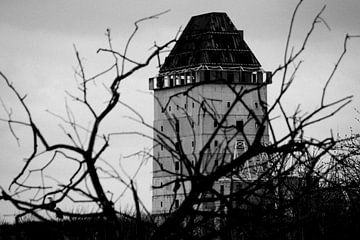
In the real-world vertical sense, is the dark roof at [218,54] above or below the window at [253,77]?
above

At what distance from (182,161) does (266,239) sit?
65cm

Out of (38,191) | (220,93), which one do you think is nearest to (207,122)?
(220,93)

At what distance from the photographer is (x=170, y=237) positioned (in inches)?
183

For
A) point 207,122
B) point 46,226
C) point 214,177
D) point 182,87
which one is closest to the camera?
point 214,177

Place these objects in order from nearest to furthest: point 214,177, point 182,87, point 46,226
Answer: point 214,177, point 46,226, point 182,87

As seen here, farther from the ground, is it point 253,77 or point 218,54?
point 218,54

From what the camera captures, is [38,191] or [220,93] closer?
[38,191]

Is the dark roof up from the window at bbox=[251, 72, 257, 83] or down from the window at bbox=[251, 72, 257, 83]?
up

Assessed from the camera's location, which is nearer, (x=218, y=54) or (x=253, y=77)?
(x=218, y=54)

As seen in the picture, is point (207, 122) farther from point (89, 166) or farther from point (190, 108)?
point (89, 166)

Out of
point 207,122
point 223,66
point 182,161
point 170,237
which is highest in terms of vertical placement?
point 223,66

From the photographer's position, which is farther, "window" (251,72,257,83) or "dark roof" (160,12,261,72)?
"window" (251,72,257,83)

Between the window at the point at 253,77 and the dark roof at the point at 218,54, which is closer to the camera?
the dark roof at the point at 218,54

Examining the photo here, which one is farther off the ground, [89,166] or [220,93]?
[220,93]
